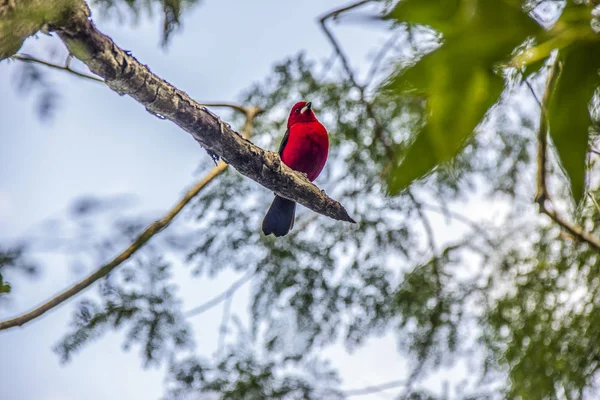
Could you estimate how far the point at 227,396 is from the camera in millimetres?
3725

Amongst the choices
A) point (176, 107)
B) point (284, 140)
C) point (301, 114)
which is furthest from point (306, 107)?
point (176, 107)

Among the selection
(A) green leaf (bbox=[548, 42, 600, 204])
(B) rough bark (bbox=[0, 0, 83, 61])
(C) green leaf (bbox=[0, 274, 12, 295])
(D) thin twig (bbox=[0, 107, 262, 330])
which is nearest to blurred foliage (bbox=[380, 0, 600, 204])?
(A) green leaf (bbox=[548, 42, 600, 204])

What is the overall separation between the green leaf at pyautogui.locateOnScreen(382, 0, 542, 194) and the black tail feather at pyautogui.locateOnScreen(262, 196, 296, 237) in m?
2.78

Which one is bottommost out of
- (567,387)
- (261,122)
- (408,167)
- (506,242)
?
(408,167)

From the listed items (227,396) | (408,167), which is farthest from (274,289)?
(408,167)

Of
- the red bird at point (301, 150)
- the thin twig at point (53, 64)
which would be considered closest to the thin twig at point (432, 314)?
the red bird at point (301, 150)

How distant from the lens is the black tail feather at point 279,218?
3274 mm

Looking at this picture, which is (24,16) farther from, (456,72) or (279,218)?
(279,218)

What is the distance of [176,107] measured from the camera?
5.76ft

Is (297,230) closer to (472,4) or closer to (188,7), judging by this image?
(188,7)

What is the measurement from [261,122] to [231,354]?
59.2 inches

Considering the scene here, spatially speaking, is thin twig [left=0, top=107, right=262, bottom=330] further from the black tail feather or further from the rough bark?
the rough bark

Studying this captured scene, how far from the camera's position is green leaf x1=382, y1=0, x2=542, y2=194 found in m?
0.45

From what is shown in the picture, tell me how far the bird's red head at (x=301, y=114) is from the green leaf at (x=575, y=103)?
3222 millimetres
